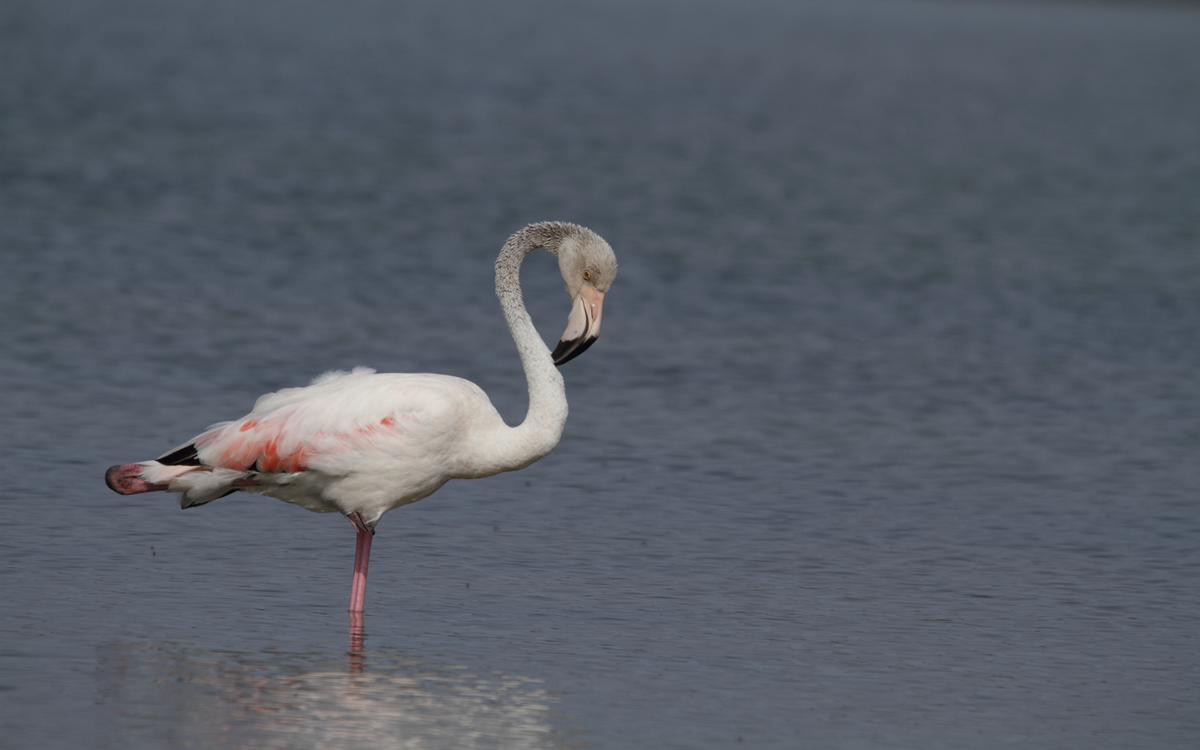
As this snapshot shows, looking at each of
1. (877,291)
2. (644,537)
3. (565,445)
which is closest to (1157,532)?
(644,537)

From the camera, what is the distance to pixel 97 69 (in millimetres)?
33594

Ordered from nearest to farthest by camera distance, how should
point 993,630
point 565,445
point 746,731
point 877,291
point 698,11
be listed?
point 746,731, point 993,630, point 565,445, point 877,291, point 698,11

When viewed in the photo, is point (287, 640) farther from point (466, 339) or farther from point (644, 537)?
point (466, 339)

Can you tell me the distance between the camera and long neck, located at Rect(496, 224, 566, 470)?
7691mm

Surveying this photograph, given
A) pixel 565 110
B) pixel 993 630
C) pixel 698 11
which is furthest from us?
pixel 698 11

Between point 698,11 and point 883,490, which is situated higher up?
point 698,11

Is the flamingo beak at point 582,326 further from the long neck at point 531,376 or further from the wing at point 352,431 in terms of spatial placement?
the wing at point 352,431

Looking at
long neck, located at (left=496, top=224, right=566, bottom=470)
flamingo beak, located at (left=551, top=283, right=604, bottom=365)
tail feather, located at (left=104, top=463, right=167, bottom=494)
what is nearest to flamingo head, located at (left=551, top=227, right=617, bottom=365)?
flamingo beak, located at (left=551, top=283, right=604, bottom=365)

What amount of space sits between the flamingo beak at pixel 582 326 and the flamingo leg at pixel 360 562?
46.7 inches

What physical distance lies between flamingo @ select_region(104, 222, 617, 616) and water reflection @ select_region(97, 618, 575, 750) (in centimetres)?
77

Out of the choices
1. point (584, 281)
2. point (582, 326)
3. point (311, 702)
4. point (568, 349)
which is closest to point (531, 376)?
point (568, 349)

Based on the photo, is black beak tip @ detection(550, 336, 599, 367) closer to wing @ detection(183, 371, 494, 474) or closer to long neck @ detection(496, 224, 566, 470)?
long neck @ detection(496, 224, 566, 470)

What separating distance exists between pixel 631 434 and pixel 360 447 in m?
3.98

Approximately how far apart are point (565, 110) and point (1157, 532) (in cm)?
2387
